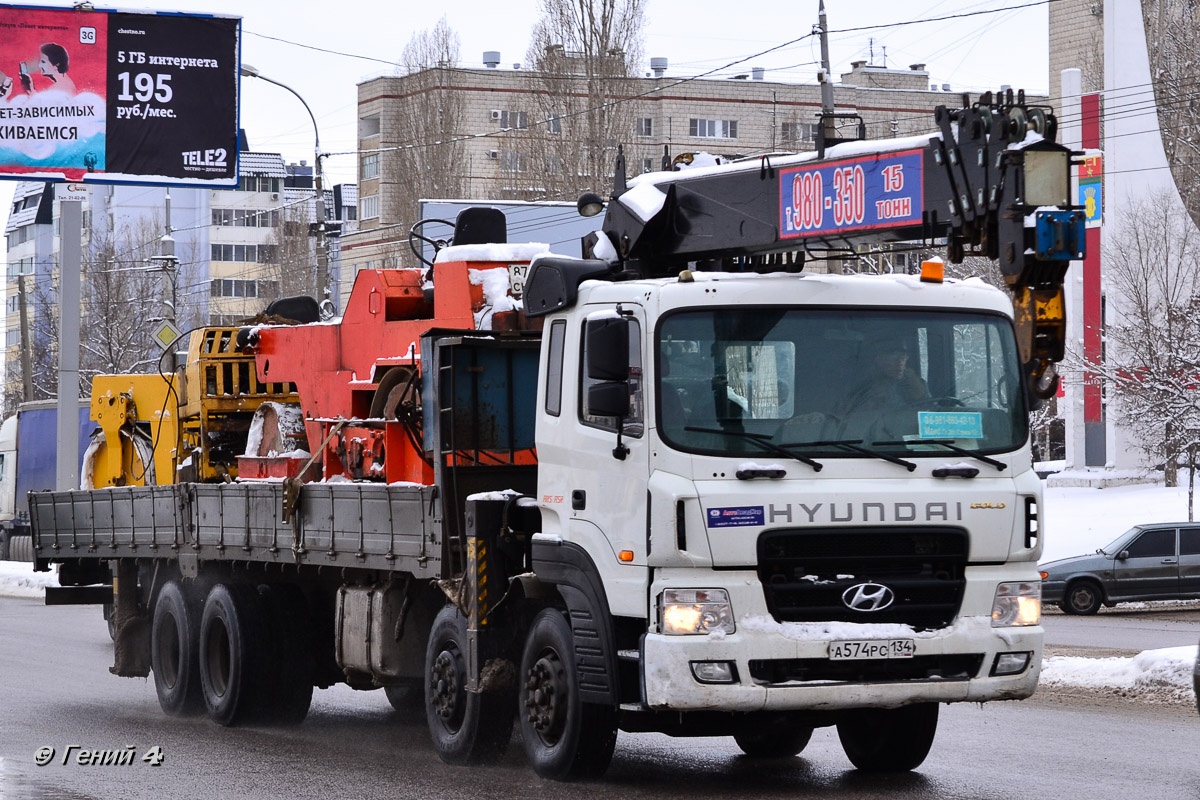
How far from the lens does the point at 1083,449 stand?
48531 millimetres

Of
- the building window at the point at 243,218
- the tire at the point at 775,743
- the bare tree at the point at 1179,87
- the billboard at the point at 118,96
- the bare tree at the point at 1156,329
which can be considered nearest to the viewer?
the tire at the point at 775,743

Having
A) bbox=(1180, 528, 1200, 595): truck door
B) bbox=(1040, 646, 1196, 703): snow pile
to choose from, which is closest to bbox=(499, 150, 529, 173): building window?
bbox=(1180, 528, 1200, 595): truck door

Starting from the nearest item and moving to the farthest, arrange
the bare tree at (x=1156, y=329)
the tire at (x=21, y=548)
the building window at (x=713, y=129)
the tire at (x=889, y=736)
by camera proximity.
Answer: the tire at (x=889, y=736) < the bare tree at (x=1156, y=329) < the tire at (x=21, y=548) < the building window at (x=713, y=129)

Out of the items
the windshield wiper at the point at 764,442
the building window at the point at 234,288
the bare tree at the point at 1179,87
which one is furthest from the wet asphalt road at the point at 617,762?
the building window at the point at 234,288

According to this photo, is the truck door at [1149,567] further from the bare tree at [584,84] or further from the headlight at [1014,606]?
the bare tree at [584,84]

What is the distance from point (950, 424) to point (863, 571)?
2.92ft

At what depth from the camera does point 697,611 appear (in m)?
8.10

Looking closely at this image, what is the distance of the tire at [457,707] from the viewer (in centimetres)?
966

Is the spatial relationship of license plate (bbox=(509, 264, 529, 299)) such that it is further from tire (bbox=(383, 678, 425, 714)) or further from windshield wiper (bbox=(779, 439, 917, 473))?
tire (bbox=(383, 678, 425, 714))

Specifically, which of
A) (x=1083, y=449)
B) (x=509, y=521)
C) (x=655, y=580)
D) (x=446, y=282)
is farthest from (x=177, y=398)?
(x=1083, y=449)

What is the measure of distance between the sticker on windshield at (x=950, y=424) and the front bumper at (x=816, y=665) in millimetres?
685

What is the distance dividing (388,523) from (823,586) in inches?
129

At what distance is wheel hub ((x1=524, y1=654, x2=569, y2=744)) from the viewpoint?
29.2 ft

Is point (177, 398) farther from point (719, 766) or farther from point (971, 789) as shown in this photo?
point (971, 789)
